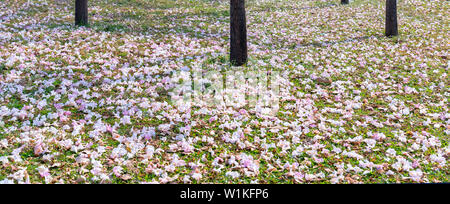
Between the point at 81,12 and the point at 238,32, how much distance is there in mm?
6993

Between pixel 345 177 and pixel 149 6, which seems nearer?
pixel 345 177

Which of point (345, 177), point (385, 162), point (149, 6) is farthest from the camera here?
point (149, 6)

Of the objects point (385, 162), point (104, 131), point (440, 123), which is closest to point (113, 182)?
point (104, 131)

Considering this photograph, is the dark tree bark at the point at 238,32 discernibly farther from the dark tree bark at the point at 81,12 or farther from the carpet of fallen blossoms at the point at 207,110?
the dark tree bark at the point at 81,12

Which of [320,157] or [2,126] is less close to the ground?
[2,126]

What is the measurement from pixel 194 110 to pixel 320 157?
2669 millimetres

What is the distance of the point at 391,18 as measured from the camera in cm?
1330

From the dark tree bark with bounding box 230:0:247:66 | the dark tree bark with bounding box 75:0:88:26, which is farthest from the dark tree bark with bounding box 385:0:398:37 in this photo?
the dark tree bark with bounding box 75:0:88:26

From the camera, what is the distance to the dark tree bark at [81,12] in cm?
1269

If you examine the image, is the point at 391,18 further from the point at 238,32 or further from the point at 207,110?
the point at 207,110

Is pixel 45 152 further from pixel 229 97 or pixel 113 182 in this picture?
pixel 229 97

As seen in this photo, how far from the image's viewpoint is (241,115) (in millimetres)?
6668

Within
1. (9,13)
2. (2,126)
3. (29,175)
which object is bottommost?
(29,175)

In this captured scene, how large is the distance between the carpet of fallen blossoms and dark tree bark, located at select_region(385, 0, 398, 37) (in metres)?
0.50
